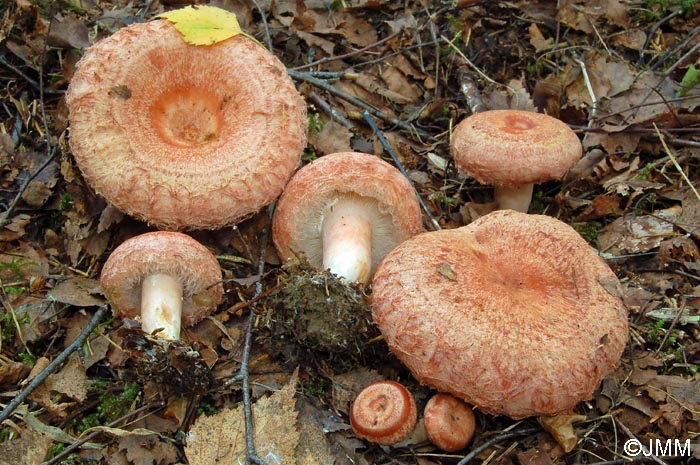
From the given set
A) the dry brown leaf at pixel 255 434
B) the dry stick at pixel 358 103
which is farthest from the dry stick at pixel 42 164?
the dry brown leaf at pixel 255 434

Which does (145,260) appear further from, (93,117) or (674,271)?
(674,271)

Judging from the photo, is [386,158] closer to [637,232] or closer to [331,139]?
[331,139]

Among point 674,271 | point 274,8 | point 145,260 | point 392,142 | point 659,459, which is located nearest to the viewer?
→ point 659,459

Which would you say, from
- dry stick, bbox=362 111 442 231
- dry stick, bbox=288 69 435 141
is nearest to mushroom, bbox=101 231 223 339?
dry stick, bbox=362 111 442 231

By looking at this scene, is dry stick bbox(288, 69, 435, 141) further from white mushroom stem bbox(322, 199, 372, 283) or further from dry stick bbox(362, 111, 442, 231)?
white mushroom stem bbox(322, 199, 372, 283)

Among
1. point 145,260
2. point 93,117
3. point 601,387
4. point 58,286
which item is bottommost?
point 601,387

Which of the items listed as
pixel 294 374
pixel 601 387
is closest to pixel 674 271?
pixel 601 387

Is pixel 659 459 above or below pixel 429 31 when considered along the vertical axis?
below
